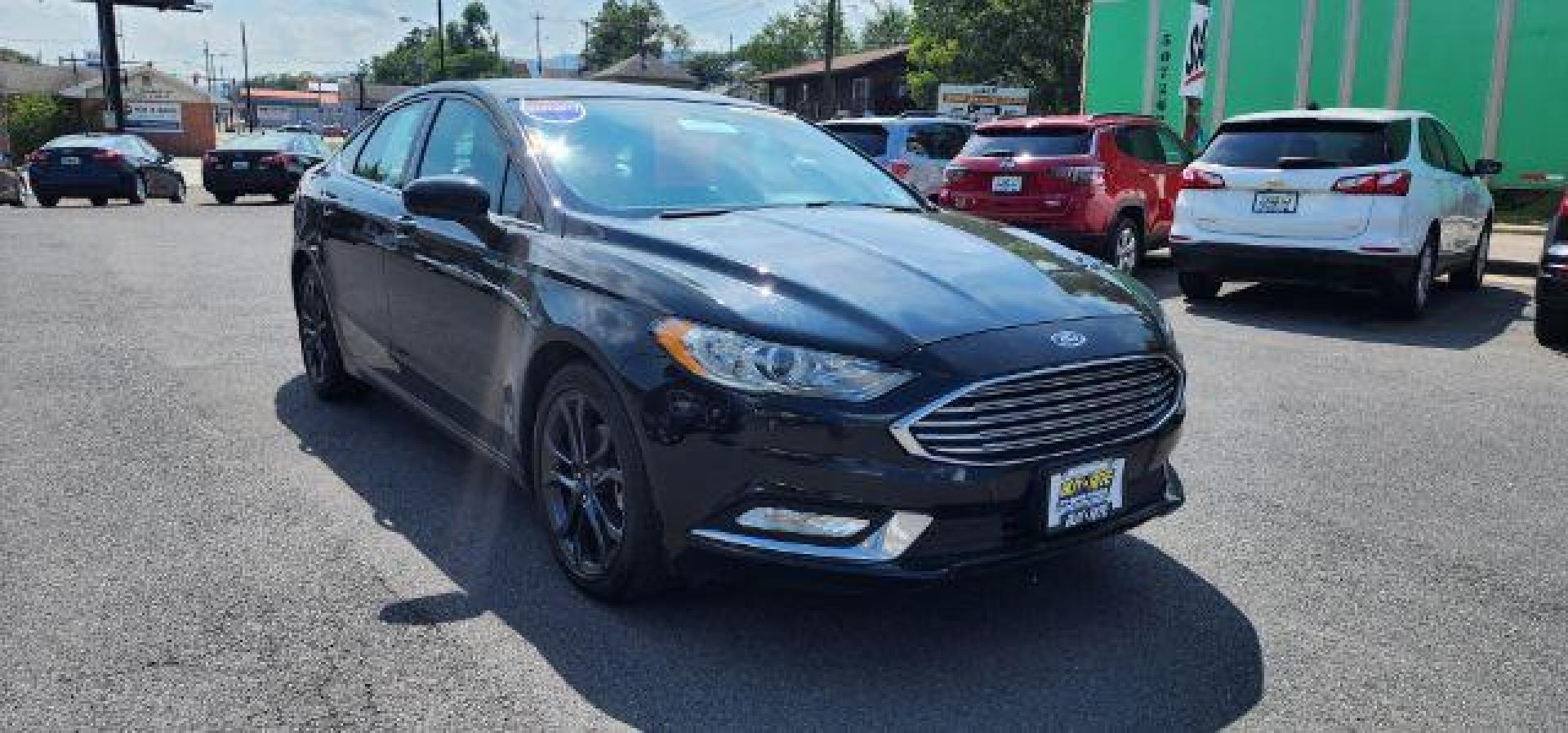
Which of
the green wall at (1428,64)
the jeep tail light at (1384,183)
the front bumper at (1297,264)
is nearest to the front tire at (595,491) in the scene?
the front bumper at (1297,264)

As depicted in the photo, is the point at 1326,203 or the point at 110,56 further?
the point at 110,56

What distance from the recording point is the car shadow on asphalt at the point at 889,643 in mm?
2982

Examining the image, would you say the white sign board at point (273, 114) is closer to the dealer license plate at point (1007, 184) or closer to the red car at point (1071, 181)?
the red car at point (1071, 181)

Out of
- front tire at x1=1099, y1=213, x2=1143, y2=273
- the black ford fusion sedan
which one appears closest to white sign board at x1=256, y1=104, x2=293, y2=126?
front tire at x1=1099, y1=213, x2=1143, y2=273

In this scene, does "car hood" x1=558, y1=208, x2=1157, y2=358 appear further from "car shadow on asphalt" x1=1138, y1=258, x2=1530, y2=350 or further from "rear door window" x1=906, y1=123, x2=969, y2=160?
"rear door window" x1=906, y1=123, x2=969, y2=160

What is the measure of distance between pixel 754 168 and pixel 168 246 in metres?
11.6

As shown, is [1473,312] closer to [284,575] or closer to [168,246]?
[284,575]

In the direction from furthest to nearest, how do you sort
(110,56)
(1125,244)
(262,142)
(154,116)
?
(154,116)
(110,56)
(262,142)
(1125,244)

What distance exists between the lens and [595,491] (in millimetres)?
Result: 3518

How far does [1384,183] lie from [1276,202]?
0.75 m

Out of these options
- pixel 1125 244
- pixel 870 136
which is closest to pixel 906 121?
pixel 870 136

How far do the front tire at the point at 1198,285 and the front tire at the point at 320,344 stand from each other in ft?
23.0

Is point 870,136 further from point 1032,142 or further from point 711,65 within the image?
Result: point 711,65

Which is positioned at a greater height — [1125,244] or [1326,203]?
[1326,203]
